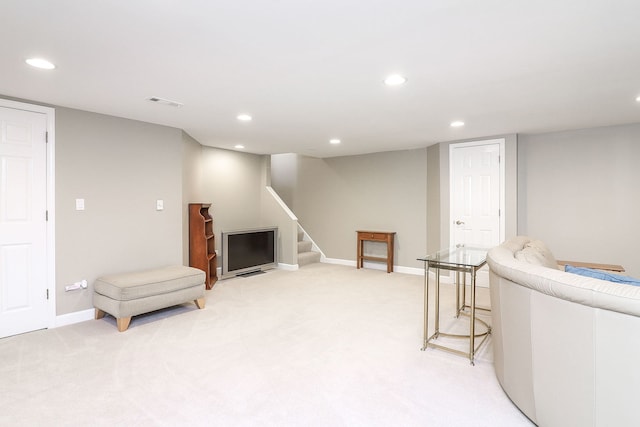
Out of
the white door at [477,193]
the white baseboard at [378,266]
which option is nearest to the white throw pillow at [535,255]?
the white door at [477,193]

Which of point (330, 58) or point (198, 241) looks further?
point (198, 241)

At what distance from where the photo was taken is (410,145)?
5672 mm

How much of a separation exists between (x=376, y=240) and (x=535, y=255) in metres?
3.75

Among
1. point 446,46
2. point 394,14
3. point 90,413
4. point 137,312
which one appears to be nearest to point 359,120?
point 446,46

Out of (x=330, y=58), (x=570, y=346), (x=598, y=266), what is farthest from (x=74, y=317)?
(x=598, y=266)

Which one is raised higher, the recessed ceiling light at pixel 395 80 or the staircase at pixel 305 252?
the recessed ceiling light at pixel 395 80

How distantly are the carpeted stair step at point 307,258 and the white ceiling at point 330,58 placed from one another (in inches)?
131

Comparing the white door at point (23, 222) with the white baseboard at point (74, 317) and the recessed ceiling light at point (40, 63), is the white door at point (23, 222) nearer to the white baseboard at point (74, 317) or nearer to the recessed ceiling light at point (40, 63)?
the white baseboard at point (74, 317)

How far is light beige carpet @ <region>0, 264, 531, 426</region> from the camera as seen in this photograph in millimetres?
1995

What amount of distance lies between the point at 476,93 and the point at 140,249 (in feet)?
12.8

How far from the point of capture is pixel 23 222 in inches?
128

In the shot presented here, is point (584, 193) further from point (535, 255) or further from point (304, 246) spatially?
point (304, 246)

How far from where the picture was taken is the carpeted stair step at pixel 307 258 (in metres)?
6.67

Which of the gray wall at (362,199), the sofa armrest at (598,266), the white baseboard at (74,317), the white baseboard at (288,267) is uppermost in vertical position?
the gray wall at (362,199)
